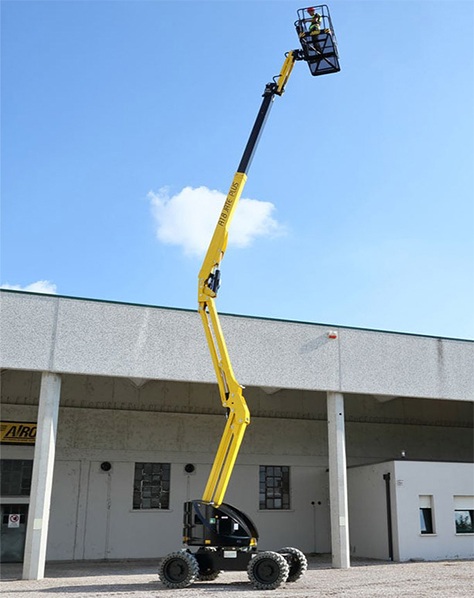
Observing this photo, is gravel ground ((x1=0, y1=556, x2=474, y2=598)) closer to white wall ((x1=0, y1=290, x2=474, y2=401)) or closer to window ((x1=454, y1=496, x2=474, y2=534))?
window ((x1=454, y1=496, x2=474, y2=534))

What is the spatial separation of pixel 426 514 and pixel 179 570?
1015 centimetres

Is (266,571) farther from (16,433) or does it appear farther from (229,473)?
(16,433)

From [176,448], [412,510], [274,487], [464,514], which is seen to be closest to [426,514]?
[412,510]

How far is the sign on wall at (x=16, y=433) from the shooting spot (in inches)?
800

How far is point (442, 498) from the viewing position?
2052 centimetres

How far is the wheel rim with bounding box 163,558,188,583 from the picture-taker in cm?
1325

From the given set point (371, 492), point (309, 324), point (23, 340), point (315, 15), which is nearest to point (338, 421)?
point (309, 324)

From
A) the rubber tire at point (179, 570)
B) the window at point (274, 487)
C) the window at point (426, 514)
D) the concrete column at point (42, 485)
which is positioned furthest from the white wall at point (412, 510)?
the concrete column at point (42, 485)

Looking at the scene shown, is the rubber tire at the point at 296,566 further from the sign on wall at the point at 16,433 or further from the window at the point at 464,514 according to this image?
the sign on wall at the point at 16,433

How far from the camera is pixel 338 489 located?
17.3m

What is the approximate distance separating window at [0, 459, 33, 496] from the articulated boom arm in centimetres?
849

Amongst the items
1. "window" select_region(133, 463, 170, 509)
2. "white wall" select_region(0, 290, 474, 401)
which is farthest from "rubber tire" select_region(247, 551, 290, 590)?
"window" select_region(133, 463, 170, 509)

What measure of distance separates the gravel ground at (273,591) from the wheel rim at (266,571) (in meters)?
0.28

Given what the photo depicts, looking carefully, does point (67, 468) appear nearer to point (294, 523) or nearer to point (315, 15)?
point (294, 523)
